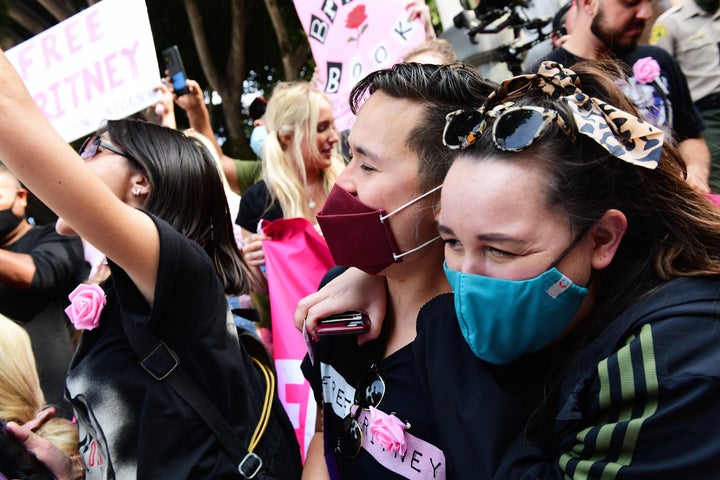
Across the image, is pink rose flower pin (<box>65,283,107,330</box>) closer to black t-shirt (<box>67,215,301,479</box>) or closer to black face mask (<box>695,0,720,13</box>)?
black t-shirt (<box>67,215,301,479</box>)

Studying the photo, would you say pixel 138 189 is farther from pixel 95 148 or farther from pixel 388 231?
pixel 388 231

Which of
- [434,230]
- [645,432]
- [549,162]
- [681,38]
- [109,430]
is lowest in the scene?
[681,38]

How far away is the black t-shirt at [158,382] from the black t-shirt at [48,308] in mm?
1637

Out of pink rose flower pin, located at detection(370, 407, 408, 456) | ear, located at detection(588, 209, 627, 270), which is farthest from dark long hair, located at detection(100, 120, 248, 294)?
ear, located at detection(588, 209, 627, 270)

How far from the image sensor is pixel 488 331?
1.32m

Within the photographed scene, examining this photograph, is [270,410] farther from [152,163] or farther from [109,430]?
[152,163]

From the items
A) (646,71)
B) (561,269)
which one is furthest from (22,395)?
(646,71)

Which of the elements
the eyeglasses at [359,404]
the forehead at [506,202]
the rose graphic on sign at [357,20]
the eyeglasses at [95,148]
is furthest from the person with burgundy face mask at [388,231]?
the rose graphic on sign at [357,20]

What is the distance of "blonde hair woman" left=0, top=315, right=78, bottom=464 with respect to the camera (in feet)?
6.74

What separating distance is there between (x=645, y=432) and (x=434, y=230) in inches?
32.5

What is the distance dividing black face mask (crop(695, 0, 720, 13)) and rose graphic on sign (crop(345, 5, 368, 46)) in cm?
205

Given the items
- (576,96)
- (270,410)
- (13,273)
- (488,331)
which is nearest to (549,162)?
(576,96)

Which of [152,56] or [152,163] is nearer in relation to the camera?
[152,163]

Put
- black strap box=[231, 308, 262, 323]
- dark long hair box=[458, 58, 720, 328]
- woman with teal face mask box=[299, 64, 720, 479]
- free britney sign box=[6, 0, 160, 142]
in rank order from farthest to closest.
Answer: free britney sign box=[6, 0, 160, 142] < black strap box=[231, 308, 262, 323] < dark long hair box=[458, 58, 720, 328] < woman with teal face mask box=[299, 64, 720, 479]
